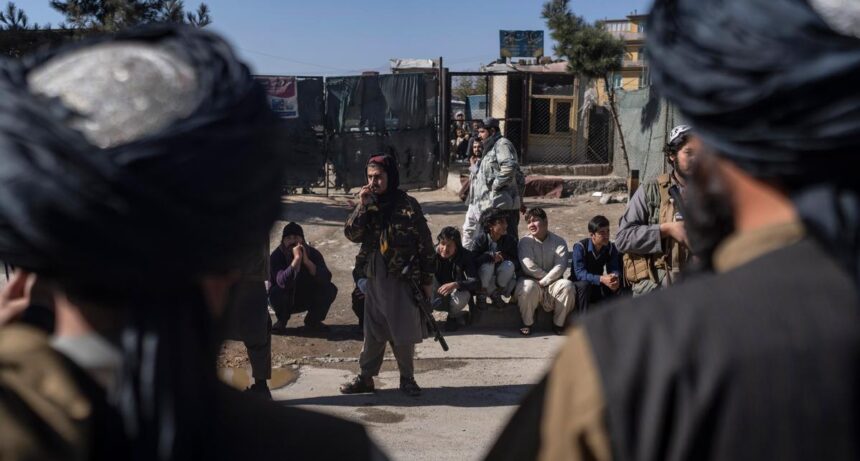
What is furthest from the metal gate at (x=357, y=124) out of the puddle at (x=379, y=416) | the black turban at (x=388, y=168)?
the puddle at (x=379, y=416)

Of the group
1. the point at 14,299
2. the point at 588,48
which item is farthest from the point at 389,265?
the point at 588,48

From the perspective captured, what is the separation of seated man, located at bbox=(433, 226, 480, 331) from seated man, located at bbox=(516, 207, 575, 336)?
0.42 m

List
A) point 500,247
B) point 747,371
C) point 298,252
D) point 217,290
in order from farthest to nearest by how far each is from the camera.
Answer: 1. point 500,247
2. point 298,252
3. point 217,290
4. point 747,371

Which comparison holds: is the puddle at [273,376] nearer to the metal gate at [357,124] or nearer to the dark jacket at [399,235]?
the dark jacket at [399,235]

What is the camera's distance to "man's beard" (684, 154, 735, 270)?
1336 mm

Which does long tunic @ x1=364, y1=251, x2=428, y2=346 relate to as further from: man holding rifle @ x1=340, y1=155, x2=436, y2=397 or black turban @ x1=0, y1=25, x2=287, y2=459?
black turban @ x1=0, y1=25, x2=287, y2=459

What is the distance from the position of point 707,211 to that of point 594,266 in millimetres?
6510

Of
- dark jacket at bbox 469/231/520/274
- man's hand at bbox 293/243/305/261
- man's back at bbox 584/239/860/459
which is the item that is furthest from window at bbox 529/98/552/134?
man's back at bbox 584/239/860/459

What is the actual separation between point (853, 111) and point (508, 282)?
6.74 metres

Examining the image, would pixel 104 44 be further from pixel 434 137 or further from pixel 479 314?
pixel 434 137

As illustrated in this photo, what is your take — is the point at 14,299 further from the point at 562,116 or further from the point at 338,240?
the point at 562,116

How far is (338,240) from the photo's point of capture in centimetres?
1191

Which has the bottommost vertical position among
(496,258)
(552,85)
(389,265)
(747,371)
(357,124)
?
(496,258)

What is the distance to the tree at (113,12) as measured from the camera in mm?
12727
